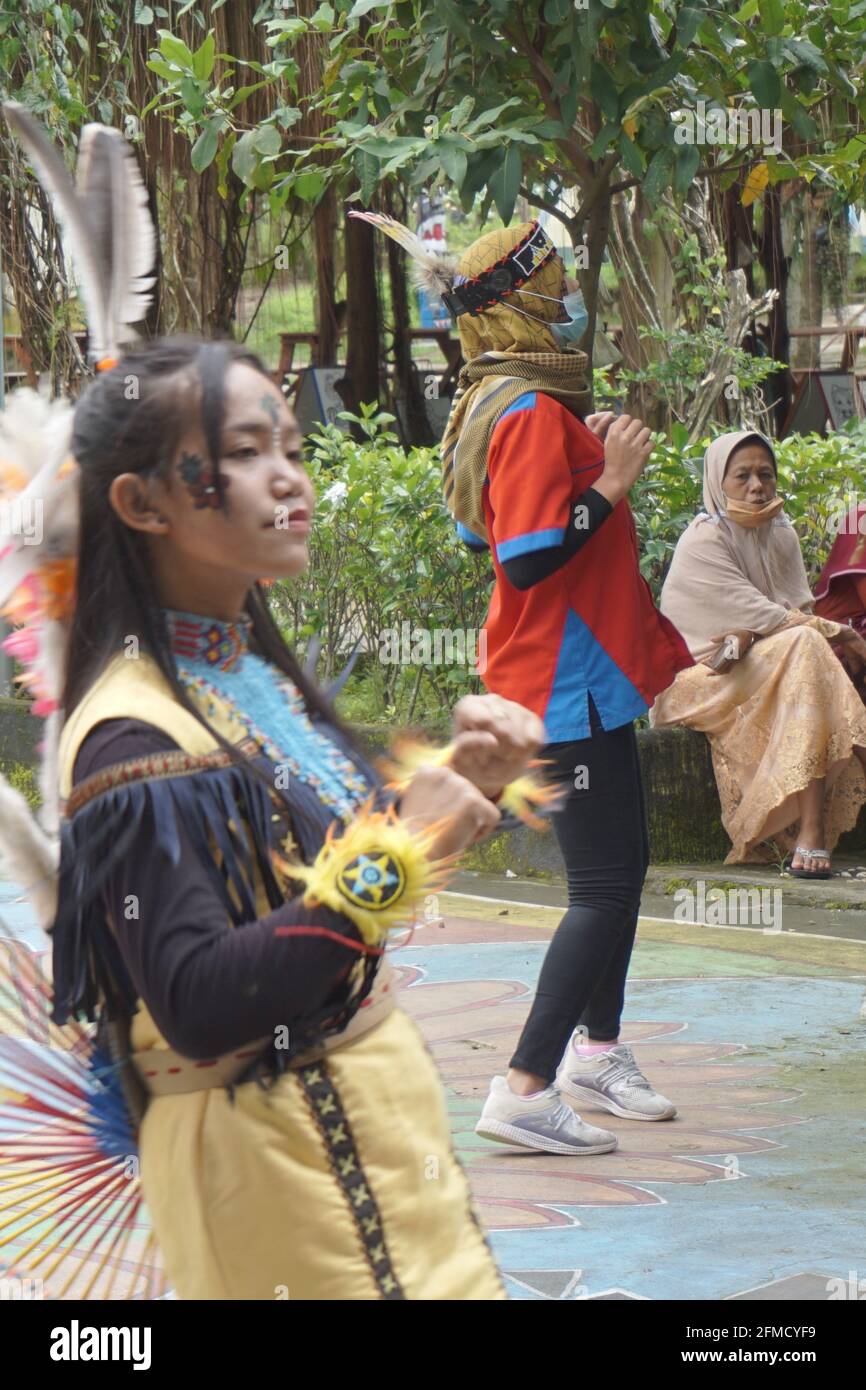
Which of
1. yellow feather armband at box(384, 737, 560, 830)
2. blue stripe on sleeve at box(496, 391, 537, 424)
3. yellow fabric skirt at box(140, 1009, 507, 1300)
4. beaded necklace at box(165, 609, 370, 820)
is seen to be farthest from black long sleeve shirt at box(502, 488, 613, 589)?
yellow fabric skirt at box(140, 1009, 507, 1300)

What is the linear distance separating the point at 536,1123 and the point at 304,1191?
8.49 ft

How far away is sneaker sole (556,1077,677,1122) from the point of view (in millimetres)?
4570

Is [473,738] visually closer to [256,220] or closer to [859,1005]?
[859,1005]

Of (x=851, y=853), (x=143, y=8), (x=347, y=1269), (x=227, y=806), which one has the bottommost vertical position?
(x=851, y=853)

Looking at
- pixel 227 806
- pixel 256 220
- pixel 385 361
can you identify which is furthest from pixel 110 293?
pixel 385 361

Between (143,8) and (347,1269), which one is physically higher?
(143,8)

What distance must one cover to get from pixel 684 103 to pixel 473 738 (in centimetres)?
433

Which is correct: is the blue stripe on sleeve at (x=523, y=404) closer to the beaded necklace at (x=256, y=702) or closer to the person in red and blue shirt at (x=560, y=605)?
the person in red and blue shirt at (x=560, y=605)

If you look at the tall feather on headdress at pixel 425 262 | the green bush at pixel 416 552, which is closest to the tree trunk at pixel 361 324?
the green bush at pixel 416 552

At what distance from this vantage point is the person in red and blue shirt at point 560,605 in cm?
415

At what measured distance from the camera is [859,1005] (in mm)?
5574
